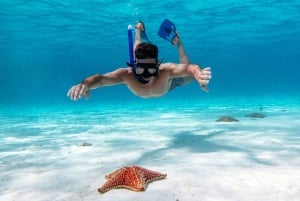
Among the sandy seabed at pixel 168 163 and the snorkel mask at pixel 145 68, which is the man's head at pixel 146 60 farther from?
the sandy seabed at pixel 168 163

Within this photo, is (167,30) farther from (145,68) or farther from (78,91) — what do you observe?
(78,91)

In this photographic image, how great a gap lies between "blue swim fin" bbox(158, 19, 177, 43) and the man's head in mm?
3217

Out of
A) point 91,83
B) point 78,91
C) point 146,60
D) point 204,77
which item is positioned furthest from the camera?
point 146,60

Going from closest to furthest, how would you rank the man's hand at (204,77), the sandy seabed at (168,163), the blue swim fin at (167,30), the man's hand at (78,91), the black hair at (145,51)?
1. the man's hand at (204,77)
2. the man's hand at (78,91)
3. the sandy seabed at (168,163)
4. the black hair at (145,51)
5. the blue swim fin at (167,30)

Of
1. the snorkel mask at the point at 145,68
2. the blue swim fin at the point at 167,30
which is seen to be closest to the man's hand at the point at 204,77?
the snorkel mask at the point at 145,68

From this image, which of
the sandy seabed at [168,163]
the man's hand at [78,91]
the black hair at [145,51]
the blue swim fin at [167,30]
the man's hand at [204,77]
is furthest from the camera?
the blue swim fin at [167,30]

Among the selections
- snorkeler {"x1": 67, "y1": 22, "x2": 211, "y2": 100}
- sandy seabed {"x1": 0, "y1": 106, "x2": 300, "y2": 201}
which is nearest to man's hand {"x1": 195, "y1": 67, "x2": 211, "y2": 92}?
snorkeler {"x1": 67, "y1": 22, "x2": 211, "y2": 100}

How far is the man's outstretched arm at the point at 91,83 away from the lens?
15.9ft

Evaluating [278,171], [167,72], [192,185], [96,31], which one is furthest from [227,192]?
[96,31]

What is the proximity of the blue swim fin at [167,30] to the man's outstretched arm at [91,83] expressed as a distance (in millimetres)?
2710

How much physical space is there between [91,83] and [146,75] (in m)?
1.06

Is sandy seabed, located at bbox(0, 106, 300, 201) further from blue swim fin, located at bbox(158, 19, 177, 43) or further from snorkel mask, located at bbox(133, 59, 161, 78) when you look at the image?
blue swim fin, located at bbox(158, 19, 177, 43)

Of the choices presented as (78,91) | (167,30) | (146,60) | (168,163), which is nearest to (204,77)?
(146,60)

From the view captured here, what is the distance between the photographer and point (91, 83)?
5473mm
